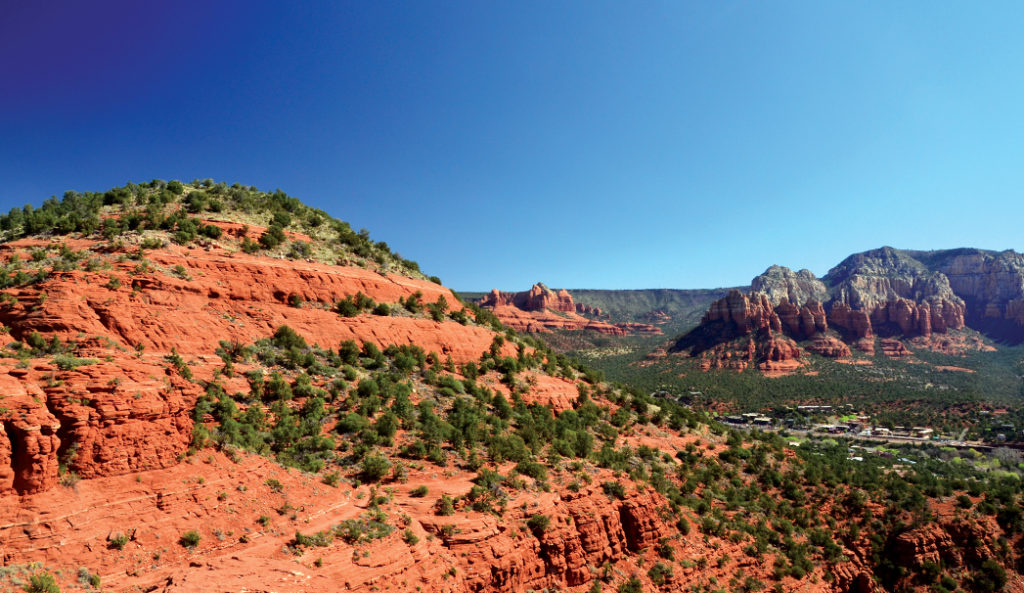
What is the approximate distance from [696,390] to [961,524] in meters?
80.7

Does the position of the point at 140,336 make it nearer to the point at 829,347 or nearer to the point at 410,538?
the point at 410,538

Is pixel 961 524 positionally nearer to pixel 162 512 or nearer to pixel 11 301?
pixel 162 512

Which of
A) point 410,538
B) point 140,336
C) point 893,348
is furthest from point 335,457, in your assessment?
point 893,348

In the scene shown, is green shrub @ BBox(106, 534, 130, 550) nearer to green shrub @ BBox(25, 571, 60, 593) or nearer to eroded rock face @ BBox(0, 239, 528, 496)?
green shrub @ BBox(25, 571, 60, 593)

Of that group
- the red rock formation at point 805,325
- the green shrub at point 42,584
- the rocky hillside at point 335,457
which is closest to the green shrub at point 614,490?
the rocky hillside at point 335,457

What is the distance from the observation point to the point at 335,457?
1920 cm

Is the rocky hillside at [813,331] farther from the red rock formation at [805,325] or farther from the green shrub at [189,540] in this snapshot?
the green shrub at [189,540]

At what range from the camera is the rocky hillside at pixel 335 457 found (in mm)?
12305

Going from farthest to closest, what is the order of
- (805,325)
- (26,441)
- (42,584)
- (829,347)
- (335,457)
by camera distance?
1. (805,325)
2. (829,347)
3. (335,457)
4. (26,441)
5. (42,584)

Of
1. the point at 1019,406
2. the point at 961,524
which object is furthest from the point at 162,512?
the point at 1019,406

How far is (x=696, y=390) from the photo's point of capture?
348ft

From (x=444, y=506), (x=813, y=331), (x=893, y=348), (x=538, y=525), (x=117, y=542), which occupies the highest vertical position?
(x=117, y=542)

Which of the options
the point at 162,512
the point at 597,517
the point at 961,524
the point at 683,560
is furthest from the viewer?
the point at 961,524

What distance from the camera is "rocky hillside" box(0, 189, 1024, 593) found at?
40.4 feet
